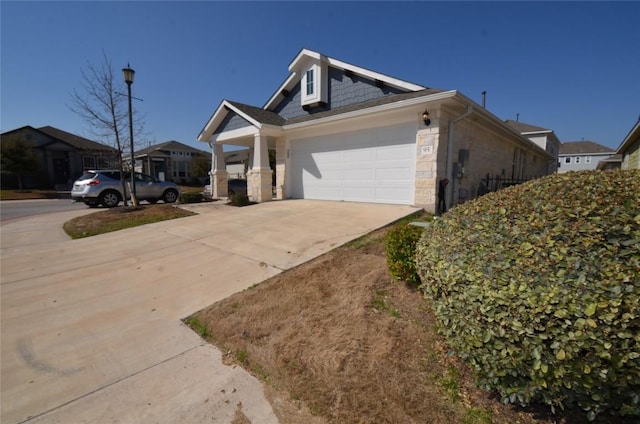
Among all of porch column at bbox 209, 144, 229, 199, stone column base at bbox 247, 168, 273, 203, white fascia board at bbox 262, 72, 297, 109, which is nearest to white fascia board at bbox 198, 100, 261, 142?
porch column at bbox 209, 144, 229, 199

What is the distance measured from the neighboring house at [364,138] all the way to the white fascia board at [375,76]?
34 millimetres

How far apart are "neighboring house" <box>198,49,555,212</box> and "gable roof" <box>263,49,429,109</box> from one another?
0.04 meters

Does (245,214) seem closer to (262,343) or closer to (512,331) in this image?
(262,343)

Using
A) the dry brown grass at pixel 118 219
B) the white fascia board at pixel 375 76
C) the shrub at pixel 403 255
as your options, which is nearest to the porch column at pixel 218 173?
the dry brown grass at pixel 118 219

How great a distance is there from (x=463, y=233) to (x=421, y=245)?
0.53 meters

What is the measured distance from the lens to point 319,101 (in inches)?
461

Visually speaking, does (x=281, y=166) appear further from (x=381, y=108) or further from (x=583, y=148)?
(x=583, y=148)

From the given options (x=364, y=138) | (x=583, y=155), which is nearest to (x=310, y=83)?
(x=364, y=138)

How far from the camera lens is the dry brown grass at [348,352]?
6.53 feet

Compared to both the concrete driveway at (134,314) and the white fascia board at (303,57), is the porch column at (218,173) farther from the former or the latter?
the concrete driveway at (134,314)

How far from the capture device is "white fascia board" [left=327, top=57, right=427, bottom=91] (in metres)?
9.30

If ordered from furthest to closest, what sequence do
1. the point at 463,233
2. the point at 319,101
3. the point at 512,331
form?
the point at 319,101 → the point at 463,233 → the point at 512,331

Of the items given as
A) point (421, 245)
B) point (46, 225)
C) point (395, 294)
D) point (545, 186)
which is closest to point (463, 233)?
point (421, 245)

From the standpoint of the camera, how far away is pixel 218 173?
1477cm
